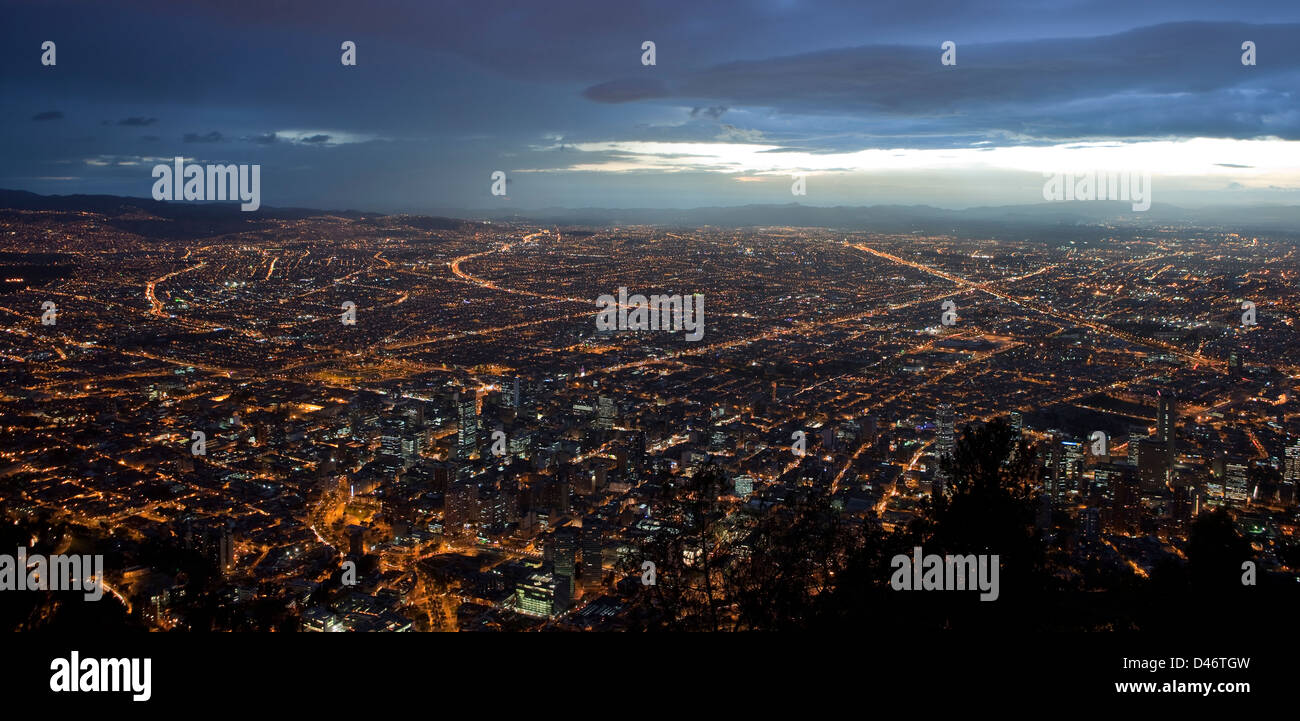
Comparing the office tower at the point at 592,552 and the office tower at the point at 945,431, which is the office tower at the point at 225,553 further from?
the office tower at the point at 945,431

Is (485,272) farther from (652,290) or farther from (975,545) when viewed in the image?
(975,545)

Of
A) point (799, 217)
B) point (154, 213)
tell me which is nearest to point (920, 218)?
point (799, 217)

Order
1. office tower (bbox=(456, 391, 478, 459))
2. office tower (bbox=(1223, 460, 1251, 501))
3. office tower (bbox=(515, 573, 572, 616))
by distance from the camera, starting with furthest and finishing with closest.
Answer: office tower (bbox=(456, 391, 478, 459)) → office tower (bbox=(1223, 460, 1251, 501)) → office tower (bbox=(515, 573, 572, 616))

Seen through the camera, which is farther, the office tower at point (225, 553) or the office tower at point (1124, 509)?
the office tower at point (1124, 509)

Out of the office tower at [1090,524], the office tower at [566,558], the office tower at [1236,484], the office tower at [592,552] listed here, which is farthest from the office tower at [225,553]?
the office tower at [1236,484]

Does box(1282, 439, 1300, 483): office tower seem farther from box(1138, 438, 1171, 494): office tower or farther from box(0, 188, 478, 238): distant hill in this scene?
box(0, 188, 478, 238): distant hill

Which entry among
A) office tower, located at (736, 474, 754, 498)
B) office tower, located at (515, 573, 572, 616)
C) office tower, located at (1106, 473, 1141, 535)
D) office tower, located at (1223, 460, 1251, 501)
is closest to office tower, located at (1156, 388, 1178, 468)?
office tower, located at (1223, 460, 1251, 501)
